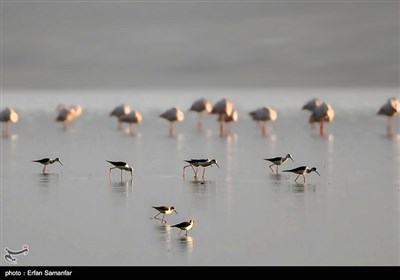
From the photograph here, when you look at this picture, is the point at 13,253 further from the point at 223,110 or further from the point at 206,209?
the point at 223,110

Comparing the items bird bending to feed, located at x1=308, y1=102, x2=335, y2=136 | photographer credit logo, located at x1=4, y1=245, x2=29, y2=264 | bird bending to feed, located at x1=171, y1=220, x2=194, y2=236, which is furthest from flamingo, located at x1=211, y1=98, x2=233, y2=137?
photographer credit logo, located at x1=4, y1=245, x2=29, y2=264

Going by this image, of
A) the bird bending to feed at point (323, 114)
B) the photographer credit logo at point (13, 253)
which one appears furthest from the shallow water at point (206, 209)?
the bird bending to feed at point (323, 114)

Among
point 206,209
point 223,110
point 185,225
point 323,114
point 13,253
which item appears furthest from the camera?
point 223,110

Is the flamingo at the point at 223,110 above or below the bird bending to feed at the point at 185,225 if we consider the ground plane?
above

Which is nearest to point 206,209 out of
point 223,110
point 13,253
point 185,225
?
point 185,225

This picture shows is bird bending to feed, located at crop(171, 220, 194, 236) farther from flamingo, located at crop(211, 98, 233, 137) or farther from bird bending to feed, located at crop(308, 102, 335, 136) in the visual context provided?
flamingo, located at crop(211, 98, 233, 137)

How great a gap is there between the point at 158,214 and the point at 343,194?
6705 mm

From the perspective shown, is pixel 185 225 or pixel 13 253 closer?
pixel 13 253

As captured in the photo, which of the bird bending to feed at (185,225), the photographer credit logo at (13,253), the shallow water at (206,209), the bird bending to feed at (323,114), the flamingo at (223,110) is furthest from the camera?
the flamingo at (223,110)

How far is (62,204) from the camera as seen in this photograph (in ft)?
78.6

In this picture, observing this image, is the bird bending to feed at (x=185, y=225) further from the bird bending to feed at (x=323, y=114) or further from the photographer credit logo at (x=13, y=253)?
the bird bending to feed at (x=323, y=114)

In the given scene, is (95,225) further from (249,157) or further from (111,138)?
(111,138)
